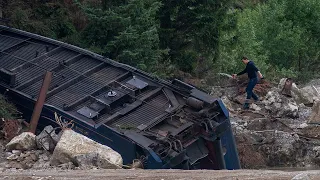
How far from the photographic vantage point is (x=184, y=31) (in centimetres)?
1712

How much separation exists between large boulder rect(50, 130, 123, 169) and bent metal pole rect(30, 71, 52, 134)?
1.40m

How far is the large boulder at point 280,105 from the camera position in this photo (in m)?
14.0

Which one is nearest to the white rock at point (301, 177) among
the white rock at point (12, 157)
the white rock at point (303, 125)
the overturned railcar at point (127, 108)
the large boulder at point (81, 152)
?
the overturned railcar at point (127, 108)

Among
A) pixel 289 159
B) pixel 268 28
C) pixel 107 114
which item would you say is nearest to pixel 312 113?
pixel 289 159

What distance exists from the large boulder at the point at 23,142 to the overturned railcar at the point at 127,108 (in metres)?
0.78

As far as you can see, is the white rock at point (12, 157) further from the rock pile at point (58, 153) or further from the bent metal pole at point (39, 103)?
the bent metal pole at point (39, 103)

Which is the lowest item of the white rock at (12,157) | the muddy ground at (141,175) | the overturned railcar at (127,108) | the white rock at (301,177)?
the white rock at (12,157)

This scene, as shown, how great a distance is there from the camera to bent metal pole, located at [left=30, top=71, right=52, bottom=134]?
34.0 ft

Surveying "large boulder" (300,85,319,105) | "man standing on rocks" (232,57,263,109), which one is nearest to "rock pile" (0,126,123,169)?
"man standing on rocks" (232,57,263,109)

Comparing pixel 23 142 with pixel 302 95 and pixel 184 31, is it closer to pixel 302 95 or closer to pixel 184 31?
pixel 302 95

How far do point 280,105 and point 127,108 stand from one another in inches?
203

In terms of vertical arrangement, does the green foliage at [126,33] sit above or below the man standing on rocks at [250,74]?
above

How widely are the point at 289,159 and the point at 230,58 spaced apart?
629 cm

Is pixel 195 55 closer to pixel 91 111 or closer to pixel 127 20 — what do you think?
pixel 127 20
